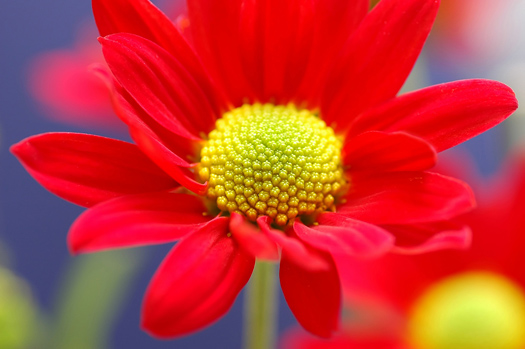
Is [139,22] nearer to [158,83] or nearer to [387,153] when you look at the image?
[158,83]

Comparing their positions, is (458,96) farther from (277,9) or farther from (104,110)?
(104,110)

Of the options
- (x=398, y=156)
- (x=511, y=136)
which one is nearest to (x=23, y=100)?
(x=511, y=136)

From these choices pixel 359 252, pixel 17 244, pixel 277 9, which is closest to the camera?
pixel 359 252

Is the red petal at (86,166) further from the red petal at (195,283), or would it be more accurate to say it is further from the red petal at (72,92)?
the red petal at (72,92)

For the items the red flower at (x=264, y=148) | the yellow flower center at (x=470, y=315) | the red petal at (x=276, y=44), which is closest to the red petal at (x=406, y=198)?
the red flower at (x=264, y=148)

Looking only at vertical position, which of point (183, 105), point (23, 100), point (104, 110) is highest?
point (183, 105)

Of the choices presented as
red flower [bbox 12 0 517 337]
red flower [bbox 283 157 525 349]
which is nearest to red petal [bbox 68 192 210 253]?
red flower [bbox 12 0 517 337]
